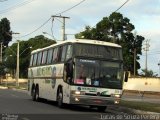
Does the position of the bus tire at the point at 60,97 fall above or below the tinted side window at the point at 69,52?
below

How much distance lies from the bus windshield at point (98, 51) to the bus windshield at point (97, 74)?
489 mm

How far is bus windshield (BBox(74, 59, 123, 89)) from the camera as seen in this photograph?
86.8 ft

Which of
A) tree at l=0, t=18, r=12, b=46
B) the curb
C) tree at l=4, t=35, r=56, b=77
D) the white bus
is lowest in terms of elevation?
the curb

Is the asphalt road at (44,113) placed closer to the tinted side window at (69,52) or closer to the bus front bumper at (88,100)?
the bus front bumper at (88,100)

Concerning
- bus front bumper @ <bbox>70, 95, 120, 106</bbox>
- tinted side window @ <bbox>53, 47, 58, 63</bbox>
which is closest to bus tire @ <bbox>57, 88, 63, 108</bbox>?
bus front bumper @ <bbox>70, 95, 120, 106</bbox>

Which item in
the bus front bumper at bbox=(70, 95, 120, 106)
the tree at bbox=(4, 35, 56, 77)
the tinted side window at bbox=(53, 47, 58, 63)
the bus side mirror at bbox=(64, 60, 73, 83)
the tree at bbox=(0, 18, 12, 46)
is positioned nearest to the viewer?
the bus front bumper at bbox=(70, 95, 120, 106)

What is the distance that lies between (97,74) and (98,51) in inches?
57.9

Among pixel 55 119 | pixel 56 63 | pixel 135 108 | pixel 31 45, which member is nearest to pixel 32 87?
pixel 56 63

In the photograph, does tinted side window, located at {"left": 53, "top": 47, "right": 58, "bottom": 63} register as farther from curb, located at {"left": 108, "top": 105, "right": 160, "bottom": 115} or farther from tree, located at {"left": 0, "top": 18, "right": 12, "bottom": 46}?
tree, located at {"left": 0, "top": 18, "right": 12, "bottom": 46}

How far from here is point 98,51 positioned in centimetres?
2733

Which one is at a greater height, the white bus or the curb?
the white bus

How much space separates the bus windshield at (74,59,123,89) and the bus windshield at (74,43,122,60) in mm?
489

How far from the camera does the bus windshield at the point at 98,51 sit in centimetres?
2705

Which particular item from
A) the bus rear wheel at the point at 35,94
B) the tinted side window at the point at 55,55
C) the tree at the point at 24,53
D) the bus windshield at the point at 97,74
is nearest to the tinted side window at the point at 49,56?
the tinted side window at the point at 55,55
